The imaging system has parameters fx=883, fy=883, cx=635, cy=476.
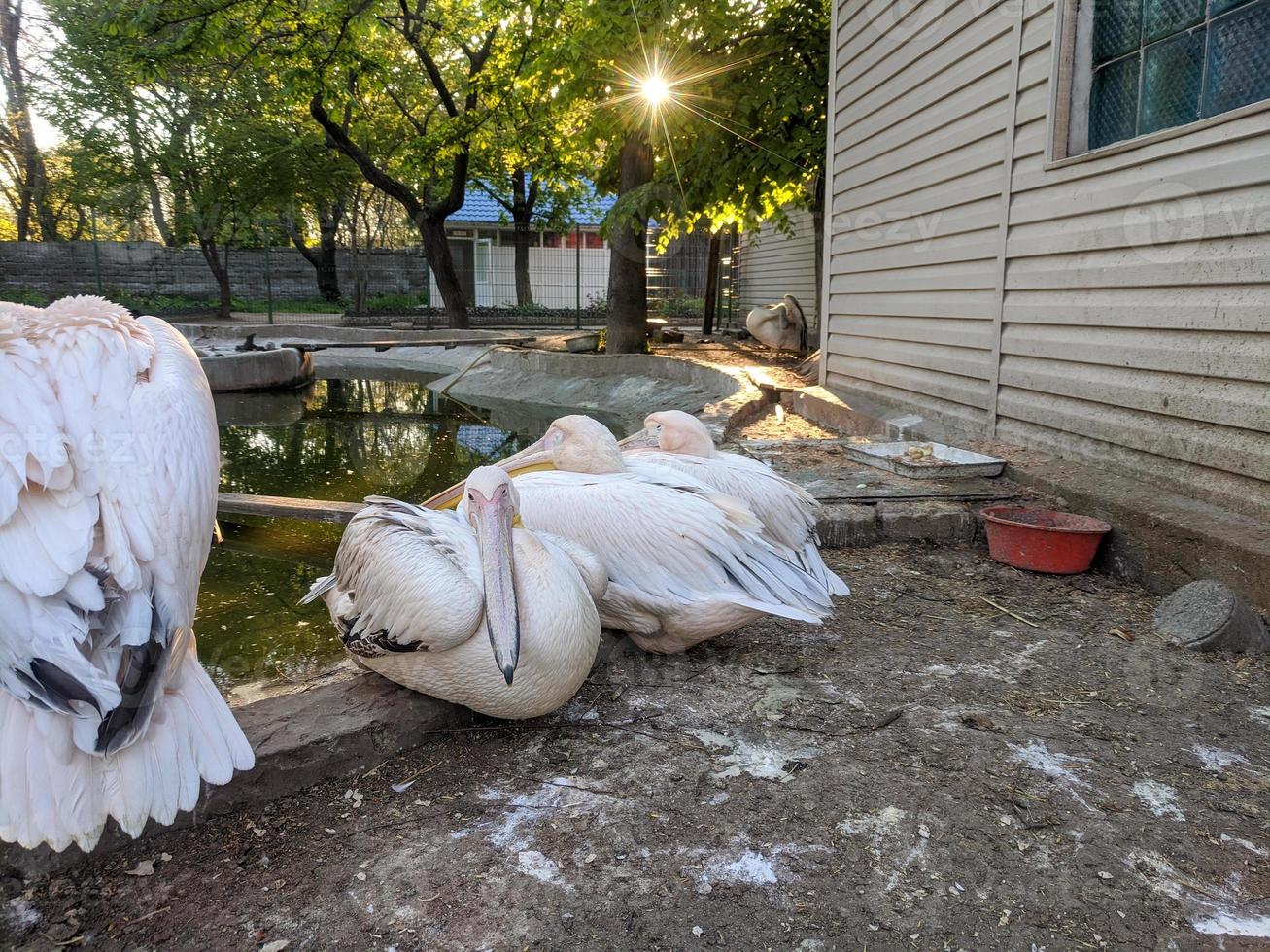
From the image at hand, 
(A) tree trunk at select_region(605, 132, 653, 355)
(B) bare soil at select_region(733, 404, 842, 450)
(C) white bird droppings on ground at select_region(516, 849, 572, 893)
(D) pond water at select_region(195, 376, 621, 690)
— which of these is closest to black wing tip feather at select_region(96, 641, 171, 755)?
(C) white bird droppings on ground at select_region(516, 849, 572, 893)

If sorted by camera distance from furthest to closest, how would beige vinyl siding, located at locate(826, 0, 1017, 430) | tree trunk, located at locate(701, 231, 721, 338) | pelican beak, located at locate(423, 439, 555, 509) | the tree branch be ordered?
1. tree trunk, located at locate(701, 231, 721, 338)
2. the tree branch
3. beige vinyl siding, located at locate(826, 0, 1017, 430)
4. pelican beak, located at locate(423, 439, 555, 509)

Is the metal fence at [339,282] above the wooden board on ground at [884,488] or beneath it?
above

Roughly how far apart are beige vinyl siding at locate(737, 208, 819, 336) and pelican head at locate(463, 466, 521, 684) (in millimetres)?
11740

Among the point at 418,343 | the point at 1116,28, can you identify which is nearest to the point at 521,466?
the point at 1116,28

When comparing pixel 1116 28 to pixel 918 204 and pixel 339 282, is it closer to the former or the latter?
pixel 918 204

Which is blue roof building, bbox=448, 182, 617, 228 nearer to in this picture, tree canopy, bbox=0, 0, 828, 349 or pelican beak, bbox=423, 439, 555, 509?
tree canopy, bbox=0, 0, 828, 349

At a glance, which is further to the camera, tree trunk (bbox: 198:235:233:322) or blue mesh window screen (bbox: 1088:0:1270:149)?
tree trunk (bbox: 198:235:233:322)

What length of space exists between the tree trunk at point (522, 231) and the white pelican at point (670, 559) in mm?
18896

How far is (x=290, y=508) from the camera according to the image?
14.7 feet

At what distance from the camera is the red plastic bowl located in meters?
3.38

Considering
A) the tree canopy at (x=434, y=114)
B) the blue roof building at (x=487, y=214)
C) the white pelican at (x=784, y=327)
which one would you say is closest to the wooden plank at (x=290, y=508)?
the tree canopy at (x=434, y=114)

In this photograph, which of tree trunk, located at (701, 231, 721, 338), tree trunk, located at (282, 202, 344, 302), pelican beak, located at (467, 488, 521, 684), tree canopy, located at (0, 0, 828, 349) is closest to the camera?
pelican beak, located at (467, 488, 521, 684)

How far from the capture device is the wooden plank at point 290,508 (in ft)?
14.2

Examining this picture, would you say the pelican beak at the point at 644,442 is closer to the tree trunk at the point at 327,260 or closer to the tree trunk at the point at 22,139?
the tree trunk at the point at 327,260
